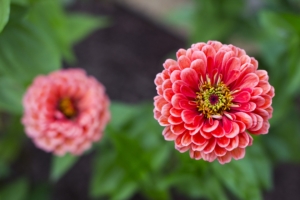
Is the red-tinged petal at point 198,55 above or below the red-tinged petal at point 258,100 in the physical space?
above

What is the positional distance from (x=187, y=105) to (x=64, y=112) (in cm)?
31

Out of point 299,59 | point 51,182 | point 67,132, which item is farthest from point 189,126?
point 51,182

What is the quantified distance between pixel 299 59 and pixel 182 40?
2.44 ft

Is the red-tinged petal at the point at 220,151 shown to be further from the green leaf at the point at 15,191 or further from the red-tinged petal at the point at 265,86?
the green leaf at the point at 15,191

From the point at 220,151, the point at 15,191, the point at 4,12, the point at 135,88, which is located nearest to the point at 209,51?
the point at 220,151

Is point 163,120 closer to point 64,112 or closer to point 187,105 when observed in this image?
point 187,105

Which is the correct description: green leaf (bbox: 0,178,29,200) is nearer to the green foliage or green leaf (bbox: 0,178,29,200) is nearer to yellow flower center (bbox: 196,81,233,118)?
the green foliage

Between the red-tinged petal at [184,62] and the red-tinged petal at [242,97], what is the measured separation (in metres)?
0.07

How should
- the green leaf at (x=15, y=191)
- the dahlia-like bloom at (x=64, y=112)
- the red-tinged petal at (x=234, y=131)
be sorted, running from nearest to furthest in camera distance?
the red-tinged petal at (x=234, y=131) < the dahlia-like bloom at (x=64, y=112) < the green leaf at (x=15, y=191)

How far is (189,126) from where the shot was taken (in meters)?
0.50

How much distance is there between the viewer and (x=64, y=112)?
0.76 meters

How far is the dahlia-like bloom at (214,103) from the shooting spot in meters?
0.50

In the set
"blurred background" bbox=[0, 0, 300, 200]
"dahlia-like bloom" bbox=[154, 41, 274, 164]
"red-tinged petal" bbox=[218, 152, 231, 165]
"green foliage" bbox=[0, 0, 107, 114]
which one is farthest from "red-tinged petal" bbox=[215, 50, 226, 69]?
"green foliage" bbox=[0, 0, 107, 114]

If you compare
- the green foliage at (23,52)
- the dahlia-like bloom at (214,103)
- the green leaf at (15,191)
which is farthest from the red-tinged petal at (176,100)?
the green leaf at (15,191)
